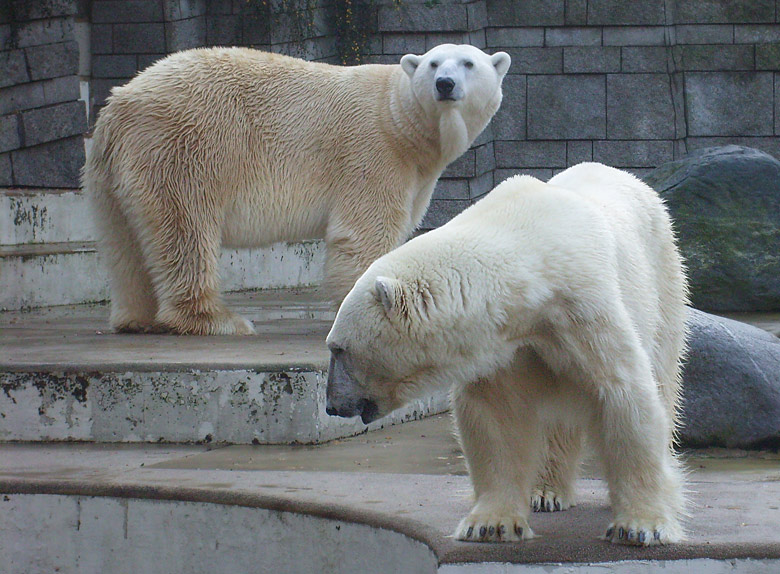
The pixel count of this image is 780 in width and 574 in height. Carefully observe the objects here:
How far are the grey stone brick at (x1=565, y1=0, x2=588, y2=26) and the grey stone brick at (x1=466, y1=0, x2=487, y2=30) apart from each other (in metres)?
0.65

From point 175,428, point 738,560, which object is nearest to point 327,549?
point 738,560

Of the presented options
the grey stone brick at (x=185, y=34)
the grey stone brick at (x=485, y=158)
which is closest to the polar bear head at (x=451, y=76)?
the grey stone brick at (x=185, y=34)

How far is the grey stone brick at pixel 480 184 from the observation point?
28.8ft

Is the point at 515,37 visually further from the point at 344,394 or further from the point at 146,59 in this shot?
the point at 344,394

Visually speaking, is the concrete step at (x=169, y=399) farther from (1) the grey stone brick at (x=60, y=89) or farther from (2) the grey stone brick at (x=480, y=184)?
(2) the grey stone brick at (x=480, y=184)

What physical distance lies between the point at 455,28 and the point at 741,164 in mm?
3065

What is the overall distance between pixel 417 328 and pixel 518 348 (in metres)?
0.26

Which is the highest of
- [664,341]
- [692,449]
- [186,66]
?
[186,66]

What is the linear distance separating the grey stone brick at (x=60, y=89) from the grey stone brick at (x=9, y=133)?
0.99 feet

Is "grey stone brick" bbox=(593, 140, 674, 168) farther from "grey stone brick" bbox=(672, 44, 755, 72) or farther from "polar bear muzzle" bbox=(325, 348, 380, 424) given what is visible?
"polar bear muzzle" bbox=(325, 348, 380, 424)

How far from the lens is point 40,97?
23.6 ft

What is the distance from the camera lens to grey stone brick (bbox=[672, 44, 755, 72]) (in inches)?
349

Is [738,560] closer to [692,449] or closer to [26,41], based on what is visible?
[692,449]

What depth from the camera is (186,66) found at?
189 inches
